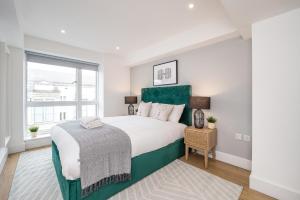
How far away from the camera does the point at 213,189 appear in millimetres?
A: 1818

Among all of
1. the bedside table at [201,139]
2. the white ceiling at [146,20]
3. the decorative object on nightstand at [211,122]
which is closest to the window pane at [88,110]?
the white ceiling at [146,20]

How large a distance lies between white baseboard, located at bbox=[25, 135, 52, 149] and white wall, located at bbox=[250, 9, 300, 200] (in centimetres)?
430

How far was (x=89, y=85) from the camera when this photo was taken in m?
4.51

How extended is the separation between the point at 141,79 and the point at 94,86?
5.24 ft

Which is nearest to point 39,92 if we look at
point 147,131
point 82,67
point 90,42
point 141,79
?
point 82,67

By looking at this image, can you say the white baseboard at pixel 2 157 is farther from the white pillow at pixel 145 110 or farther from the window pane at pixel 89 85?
the white pillow at pixel 145 110

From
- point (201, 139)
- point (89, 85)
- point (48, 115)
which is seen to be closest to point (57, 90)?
point (48, 115)

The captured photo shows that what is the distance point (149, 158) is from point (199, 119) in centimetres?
127

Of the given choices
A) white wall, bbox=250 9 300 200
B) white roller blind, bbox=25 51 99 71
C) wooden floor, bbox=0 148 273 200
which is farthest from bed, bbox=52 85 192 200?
white roller blind, bbox=25 51 99 71

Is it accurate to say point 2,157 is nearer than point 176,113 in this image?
Yes

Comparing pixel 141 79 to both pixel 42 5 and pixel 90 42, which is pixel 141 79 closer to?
pixel 90 42

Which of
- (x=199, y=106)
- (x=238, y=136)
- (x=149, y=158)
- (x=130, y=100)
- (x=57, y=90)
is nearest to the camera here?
(x=149, y=158)

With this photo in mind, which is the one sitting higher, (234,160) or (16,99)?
(16,99)

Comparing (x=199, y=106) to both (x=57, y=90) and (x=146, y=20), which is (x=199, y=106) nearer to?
(x=146, y=20)
